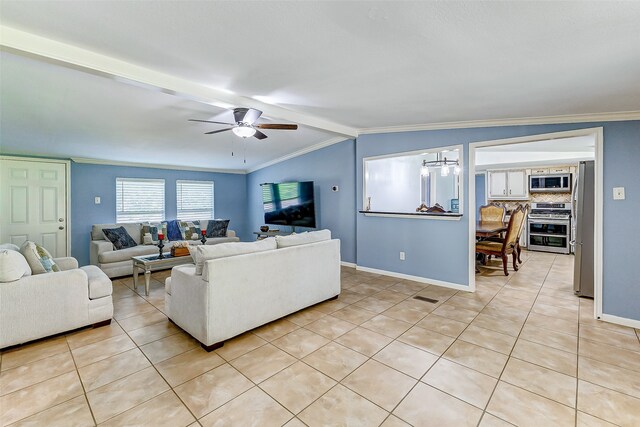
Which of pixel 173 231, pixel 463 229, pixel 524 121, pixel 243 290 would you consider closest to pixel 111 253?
pixel 173 231

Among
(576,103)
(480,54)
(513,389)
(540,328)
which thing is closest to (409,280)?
(540,328)

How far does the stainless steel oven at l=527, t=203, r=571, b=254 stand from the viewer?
6352 mm

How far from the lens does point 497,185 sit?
7.38 metres

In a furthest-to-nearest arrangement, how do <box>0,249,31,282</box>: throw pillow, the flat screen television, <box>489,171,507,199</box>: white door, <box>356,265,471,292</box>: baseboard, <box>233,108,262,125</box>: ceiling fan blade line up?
<box>489,171,507,199</box>: white door < the flat screen television < <box>356,265,471,292</box>: baseboard < <box>233,108,262,125</box>: ceiling fan blade < <box>0,249,31,282</box>: throw pillow

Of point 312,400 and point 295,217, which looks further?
point 295,217

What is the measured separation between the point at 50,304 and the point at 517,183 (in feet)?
29.2

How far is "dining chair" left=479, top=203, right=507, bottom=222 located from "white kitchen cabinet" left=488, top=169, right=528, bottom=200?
172cm

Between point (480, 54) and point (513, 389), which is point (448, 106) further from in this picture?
point (513, 389)

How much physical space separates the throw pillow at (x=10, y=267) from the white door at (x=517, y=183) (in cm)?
896

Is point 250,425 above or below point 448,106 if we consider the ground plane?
below

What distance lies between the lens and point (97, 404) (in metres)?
1.77

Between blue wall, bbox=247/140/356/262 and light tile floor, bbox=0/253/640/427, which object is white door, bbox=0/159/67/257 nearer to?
light tile floor, bbox=0/253/640/427

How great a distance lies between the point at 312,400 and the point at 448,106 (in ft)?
10.5

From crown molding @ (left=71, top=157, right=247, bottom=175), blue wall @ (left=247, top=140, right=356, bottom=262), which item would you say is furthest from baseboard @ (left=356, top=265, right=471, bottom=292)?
crown molding @ (left=71, top=157, right=247, bottom=175)
